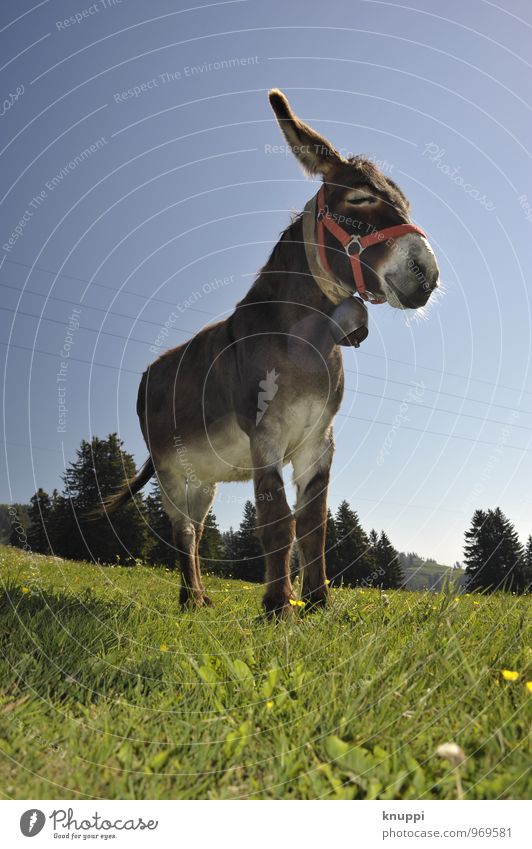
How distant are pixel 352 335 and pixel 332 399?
2.08ft

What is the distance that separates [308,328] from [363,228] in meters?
0.98

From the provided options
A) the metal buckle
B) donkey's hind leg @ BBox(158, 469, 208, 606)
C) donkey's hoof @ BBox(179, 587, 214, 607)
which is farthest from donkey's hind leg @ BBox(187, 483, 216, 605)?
the metal buckle

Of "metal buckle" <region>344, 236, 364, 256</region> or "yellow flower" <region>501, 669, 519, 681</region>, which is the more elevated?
"metal buckle" <region>344, 236, 364, 256</region>

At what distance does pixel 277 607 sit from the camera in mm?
4355

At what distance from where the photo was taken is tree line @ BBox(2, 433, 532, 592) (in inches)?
331

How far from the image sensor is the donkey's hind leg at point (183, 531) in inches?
251

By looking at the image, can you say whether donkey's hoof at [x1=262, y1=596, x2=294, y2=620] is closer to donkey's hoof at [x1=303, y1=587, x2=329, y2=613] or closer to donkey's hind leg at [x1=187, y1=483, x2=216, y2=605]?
donkey's hoof at [x1=303, y1=587, x2=329, y2=613]

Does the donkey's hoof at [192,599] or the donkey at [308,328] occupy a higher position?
the donkey at [308,328]

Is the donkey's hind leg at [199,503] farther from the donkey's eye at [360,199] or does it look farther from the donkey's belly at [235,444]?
the donkey's eye at [360,199]

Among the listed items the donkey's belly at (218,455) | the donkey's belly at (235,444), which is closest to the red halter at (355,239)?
the donkey's belly at (235,444)

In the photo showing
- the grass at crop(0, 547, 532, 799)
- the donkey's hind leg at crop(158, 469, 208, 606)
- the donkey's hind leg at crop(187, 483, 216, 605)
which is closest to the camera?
the grass at crop(0, 547, 532, 799)

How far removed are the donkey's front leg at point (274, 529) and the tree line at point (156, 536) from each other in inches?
77.3

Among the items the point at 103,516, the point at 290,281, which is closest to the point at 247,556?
the point at 103,516
